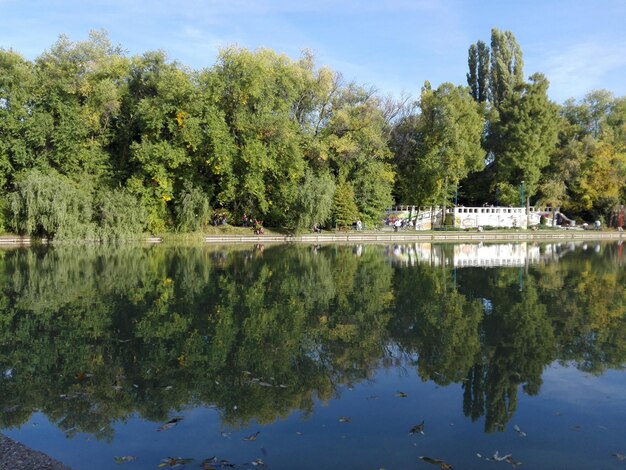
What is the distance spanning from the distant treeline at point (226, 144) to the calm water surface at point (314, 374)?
22.8 metres

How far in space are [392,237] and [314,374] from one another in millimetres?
39576

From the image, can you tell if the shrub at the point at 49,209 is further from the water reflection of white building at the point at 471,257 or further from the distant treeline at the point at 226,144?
the water reflection of white building at the point at 471,257

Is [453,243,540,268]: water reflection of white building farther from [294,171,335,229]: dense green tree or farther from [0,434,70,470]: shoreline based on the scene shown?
[0,434,70,470]: shoreline

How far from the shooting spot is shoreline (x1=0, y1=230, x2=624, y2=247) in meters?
42.1

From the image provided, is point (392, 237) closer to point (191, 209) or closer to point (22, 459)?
point (191, 209)

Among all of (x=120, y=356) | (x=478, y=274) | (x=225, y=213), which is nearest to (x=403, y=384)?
(x=120, y=356)

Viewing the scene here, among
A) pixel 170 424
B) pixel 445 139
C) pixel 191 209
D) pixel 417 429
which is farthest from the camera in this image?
pixel 445 139

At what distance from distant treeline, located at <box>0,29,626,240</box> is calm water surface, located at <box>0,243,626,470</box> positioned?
22796 millimetres

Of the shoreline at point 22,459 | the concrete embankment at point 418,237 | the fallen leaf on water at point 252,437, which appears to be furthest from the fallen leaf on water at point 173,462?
the concrete embankment at point 418,237

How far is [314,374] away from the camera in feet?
31.1

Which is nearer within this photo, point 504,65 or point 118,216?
point 118,216

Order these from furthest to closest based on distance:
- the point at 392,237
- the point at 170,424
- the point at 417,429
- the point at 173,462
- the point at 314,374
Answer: the point at 392,237
the point at 314,374
the point at 170,424
the point at 417,429
the point at 173,462

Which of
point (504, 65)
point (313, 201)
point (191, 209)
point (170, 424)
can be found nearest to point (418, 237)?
point (313, 201)

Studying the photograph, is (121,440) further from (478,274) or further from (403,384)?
(478,274)
